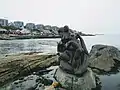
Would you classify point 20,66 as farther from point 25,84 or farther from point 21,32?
point 21,32

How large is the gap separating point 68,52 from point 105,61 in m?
5.84

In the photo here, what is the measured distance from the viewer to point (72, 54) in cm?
1101

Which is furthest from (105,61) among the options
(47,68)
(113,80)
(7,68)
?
(7,68)

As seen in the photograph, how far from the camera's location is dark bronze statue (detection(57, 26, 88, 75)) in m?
10.8

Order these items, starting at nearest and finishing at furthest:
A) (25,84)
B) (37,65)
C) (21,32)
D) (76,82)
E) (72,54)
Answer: (76,82), (72,54), (25,84), (37,65), (21,32)

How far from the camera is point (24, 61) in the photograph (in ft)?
50.0

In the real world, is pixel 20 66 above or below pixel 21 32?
below

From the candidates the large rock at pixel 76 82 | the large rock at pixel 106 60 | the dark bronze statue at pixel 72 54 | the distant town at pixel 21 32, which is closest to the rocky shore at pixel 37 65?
the large rock at pixel 106 60

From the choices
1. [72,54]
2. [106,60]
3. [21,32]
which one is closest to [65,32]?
[72,54]

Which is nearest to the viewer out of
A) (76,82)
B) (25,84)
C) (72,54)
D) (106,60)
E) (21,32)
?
(76,82)

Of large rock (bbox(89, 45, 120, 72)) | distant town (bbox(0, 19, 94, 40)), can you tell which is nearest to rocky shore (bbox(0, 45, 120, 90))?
large rock (bbox(89, 45, 120, 72))

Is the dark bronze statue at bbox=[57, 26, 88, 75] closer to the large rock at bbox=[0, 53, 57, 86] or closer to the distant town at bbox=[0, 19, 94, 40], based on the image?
the large rock at bbox=[0, 53, 57, 86]

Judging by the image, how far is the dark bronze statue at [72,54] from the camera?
35.3ft

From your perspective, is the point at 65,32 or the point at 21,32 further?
the point at 21,32
